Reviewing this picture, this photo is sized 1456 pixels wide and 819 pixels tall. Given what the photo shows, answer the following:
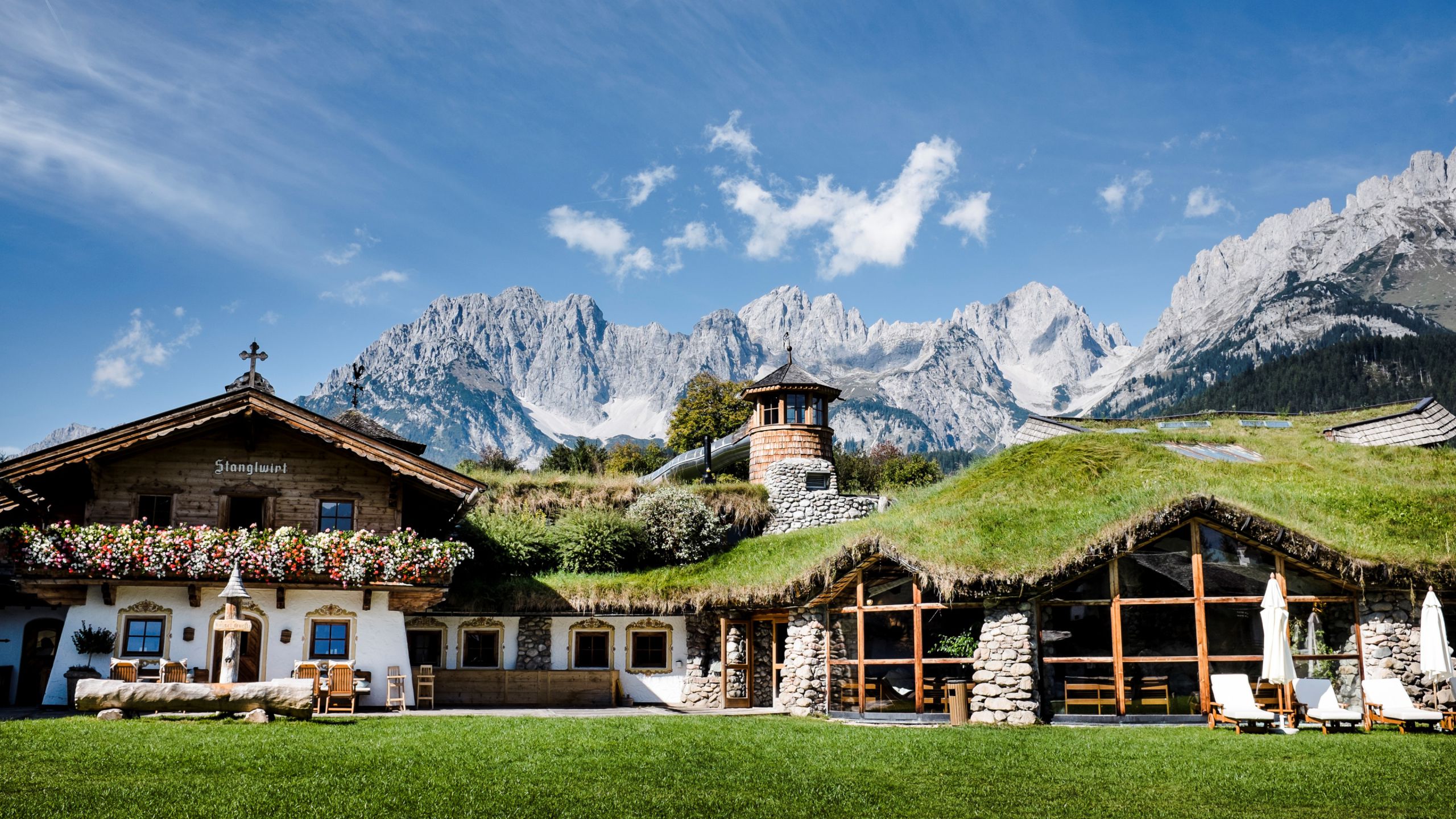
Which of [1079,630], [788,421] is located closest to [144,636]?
[1079,630]

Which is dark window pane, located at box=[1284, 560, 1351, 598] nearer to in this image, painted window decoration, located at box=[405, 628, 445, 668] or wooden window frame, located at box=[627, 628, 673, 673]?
wooden window frame, located at box=[627, 628, 673, 673]

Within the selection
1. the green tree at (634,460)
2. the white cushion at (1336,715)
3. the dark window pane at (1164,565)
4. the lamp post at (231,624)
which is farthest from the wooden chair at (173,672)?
the green tree at (634,460)

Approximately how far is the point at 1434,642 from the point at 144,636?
22.6m

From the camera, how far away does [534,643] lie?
24.3 meters

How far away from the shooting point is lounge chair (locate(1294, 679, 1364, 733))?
52.4 ft

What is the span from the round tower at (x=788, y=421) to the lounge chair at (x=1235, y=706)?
68.0ft

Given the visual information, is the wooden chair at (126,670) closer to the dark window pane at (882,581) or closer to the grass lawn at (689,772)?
the grass lawn at (689,772)

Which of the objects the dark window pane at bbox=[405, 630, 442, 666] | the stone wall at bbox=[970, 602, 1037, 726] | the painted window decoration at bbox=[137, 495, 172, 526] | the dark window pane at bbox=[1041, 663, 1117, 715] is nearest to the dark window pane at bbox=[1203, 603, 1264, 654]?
the dark window pane at bbox=[1041, 663, 1117, 715]

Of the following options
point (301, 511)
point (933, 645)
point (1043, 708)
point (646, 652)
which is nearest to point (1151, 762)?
point (1043, 708)

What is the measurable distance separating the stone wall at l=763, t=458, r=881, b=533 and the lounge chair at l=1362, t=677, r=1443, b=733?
62.9 feet

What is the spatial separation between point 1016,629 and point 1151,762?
5.18 m

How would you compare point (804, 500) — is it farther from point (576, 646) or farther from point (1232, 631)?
point (1232, 631)

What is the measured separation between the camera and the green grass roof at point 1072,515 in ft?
60.3

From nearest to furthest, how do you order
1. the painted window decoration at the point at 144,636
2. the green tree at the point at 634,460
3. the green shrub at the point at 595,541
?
the painted window decoration at the point at 144,636 < the green shrub at the point at 595,541 < the green tree at the point at 634,460
